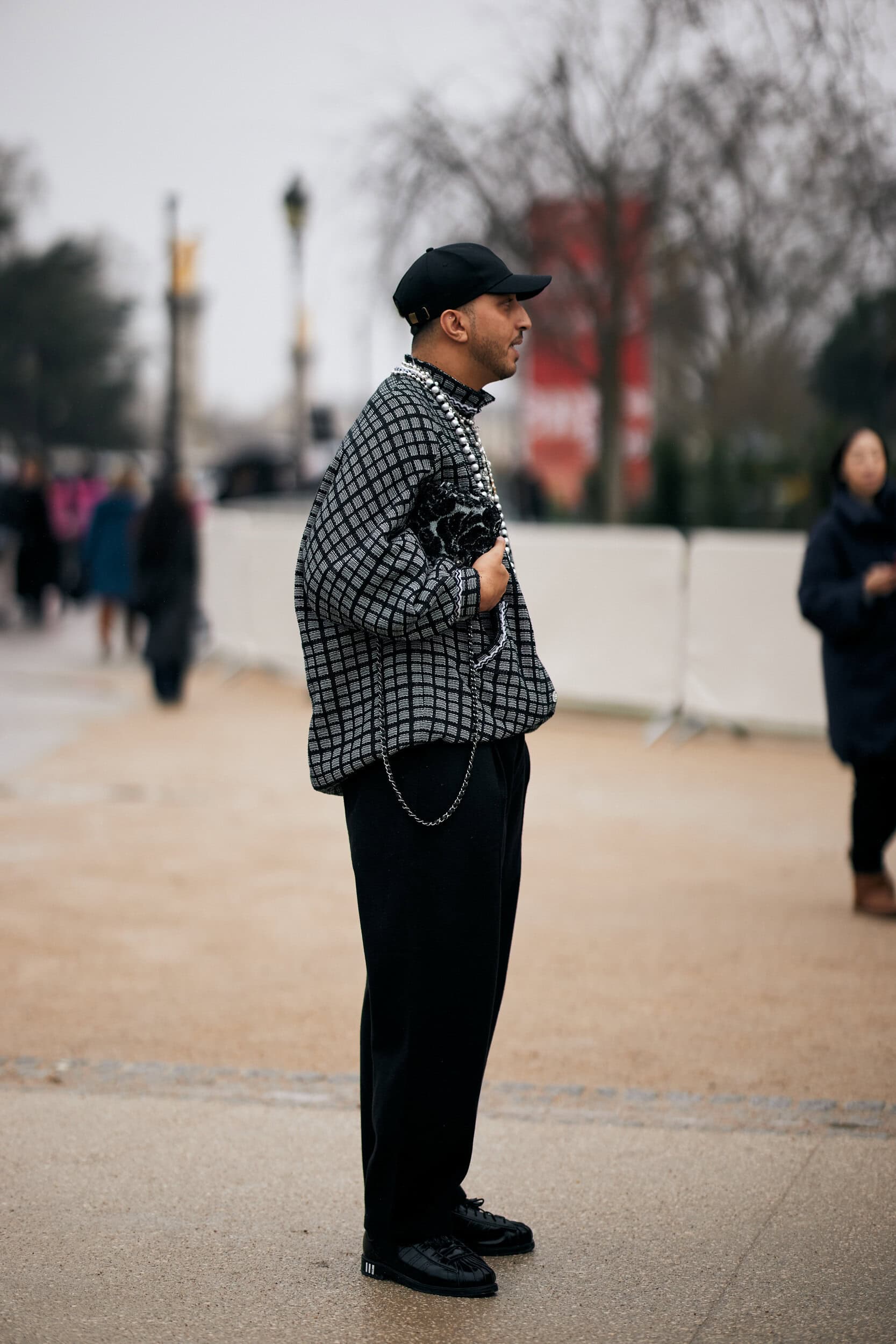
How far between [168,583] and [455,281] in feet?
32.9

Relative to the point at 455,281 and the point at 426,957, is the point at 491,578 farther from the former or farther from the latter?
the point at 426,957

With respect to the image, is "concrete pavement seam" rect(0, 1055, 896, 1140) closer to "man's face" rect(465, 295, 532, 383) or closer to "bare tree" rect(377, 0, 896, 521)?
"man's face" rect(465, 295, 532, 383)

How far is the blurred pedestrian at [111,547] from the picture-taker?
53.5 ft

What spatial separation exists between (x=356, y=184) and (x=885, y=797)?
520 inches

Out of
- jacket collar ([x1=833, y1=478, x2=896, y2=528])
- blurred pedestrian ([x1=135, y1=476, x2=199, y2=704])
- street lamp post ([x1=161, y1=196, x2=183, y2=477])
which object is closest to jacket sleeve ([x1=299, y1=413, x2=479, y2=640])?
jacket collar ([x1=833, y1=478, x2=896, y2=528])

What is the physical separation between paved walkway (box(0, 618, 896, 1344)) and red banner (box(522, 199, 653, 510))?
1093cm

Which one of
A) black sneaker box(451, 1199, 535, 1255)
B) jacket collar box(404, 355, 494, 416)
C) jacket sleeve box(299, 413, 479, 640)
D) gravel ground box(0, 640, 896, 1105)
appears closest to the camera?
jacket sleeve box(299, 413, 479, 640)

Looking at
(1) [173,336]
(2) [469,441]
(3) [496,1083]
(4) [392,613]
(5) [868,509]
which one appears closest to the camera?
(4) [392,613]

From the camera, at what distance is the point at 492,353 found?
335cm

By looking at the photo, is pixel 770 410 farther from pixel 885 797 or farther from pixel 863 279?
pixel 885 797

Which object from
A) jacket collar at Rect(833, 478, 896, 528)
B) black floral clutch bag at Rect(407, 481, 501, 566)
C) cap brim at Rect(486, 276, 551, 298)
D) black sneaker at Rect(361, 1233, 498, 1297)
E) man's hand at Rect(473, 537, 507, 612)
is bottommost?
black sneaker at Rect(361, 1233, 498, 1297)

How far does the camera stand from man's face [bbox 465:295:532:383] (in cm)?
333

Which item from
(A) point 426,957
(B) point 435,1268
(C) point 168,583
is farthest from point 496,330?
(C) point 168,583

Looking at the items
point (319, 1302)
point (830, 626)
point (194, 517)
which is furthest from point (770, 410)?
point (319, 1302)
